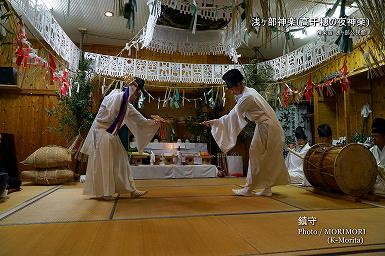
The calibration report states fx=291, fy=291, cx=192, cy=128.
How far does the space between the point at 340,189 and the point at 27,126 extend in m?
Answer: 7.07

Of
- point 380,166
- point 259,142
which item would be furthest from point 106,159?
point 380,166

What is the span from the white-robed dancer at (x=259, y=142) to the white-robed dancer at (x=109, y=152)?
1298 millimetres

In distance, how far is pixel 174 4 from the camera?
13.0 ft

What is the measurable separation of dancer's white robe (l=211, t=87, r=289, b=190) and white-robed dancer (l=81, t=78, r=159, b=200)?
1330mm

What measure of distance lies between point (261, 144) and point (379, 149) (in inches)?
58.5

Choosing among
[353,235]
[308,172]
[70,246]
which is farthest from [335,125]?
[70,246]

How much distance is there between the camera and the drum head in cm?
328

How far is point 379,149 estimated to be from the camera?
368 centimetres

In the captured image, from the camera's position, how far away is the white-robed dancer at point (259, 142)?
12.1 feet

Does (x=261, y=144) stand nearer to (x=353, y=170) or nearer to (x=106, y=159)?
(x=353, y=170)

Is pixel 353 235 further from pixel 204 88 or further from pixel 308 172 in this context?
pixel 204 88

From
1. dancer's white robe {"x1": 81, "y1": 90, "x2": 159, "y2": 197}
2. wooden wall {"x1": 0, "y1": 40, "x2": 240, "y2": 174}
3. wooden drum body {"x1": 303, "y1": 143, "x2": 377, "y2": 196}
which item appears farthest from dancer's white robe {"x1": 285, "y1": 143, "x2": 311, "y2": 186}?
wooden wall {"x1": 0, "y1": 40, "x2": 240, "y2": 174}

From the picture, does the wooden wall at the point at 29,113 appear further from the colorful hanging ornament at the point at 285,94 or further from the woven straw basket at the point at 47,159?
the colorful hanging ornament at the point at 285,94

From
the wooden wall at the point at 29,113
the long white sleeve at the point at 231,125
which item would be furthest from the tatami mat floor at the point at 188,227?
the wooden wall at the point at 29,113
